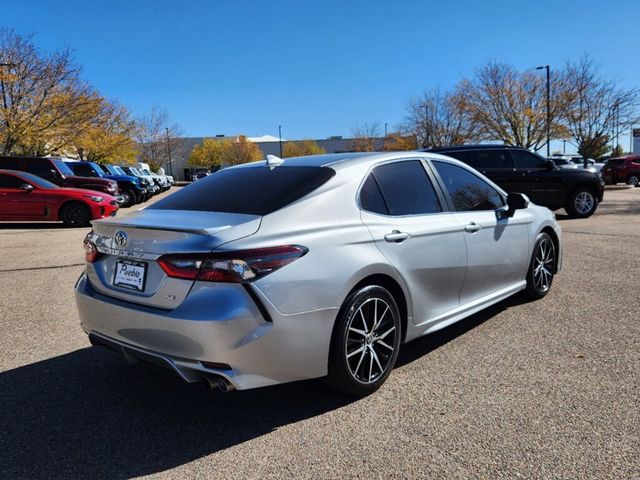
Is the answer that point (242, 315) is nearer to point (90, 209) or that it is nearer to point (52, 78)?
point (90, 209)

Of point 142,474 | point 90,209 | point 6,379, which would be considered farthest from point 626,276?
point 90,209

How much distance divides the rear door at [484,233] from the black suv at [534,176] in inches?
335

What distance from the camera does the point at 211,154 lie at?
264ft

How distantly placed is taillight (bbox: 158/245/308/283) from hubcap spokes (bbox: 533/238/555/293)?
3481 mm

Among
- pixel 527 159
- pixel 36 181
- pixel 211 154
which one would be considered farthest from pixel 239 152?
pixel 527 159

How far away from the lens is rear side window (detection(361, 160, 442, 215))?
12.1ft

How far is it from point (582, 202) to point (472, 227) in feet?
35.8


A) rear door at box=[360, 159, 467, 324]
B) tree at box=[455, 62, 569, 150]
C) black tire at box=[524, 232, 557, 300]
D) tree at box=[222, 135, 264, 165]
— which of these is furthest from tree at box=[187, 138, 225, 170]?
rear door at box=[360, 159, 467, 324]

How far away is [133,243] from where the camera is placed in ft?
10.0

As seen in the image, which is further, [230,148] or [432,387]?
[230,148]

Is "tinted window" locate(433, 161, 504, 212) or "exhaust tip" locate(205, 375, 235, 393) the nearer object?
"exhaust tip" locate(205, 375, 235, 393)

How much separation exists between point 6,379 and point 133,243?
169cm

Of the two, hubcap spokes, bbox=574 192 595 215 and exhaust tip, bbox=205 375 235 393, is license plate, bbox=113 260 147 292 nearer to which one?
exhaust tip, bbox=205 375 235 393

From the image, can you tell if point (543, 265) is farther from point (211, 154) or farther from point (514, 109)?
point (211, 154)
